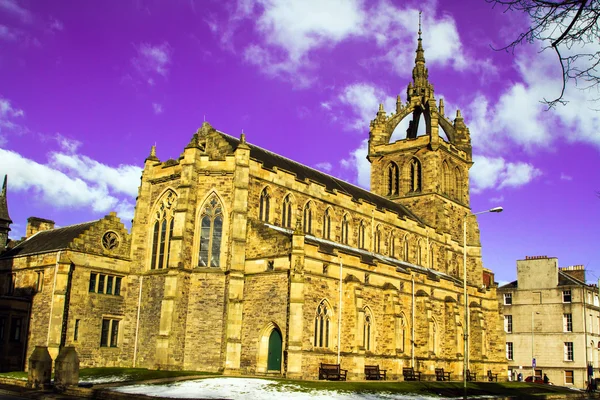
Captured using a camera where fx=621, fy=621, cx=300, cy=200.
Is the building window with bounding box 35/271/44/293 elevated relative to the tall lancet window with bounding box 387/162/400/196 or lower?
lower

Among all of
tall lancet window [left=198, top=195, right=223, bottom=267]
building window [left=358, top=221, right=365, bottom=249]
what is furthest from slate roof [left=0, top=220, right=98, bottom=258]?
building window [left=358, top=221, right=365, bottom=249]

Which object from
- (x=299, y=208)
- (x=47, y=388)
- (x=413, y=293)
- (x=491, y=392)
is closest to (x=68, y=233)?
(x=299, y=208)

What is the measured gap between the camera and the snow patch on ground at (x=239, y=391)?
2419 centimetres

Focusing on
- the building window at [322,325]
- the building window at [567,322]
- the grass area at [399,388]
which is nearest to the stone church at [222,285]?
the building window at [322,325]

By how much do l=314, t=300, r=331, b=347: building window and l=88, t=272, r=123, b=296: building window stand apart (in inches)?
520

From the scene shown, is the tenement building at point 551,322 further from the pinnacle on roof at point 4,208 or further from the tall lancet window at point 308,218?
the pinnacle on roof at point 4,208

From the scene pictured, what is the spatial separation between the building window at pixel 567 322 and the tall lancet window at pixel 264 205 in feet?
125

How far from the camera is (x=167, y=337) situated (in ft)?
116

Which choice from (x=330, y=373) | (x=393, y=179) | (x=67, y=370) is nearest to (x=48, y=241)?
(x=67, y=370)

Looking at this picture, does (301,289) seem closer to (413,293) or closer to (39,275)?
(413,293)

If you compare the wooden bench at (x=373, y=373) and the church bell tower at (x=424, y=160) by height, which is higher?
the church bell tower at (x=424, y=160)

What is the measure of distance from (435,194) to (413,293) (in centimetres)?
1899

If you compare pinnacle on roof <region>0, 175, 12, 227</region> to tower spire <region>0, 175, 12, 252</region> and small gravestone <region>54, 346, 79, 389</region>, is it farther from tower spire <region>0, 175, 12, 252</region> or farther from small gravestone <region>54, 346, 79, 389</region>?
small gravestone <region>54, 346, 79, 389</region>

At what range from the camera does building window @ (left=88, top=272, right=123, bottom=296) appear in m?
38.4
